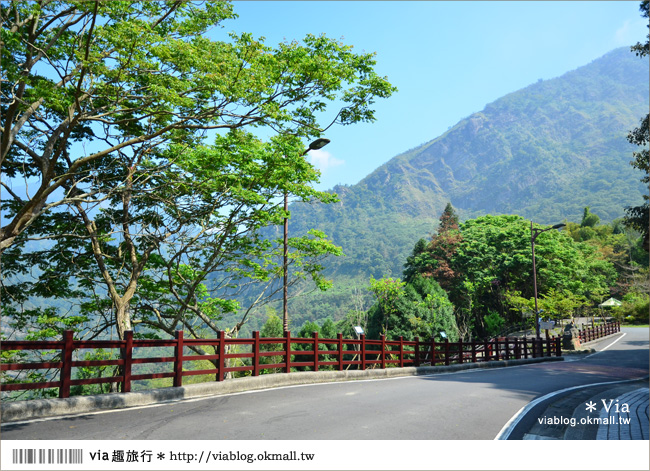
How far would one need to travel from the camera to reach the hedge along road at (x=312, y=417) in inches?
240

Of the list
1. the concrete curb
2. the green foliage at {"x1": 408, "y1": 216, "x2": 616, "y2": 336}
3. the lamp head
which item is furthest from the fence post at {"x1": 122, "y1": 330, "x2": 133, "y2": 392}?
the green foliage at {"x1": 408, "y1": 216, "x2": 616, "y2": 336}

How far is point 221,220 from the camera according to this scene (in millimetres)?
16453

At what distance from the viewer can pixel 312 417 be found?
23.9ft

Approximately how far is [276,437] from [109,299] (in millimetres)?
12910

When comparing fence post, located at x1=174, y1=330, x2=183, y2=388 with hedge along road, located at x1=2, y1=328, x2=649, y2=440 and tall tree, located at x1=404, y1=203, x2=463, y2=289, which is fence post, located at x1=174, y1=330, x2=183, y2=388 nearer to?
hedge along road, located at x1=2, y1=328, x2=649, y2=440

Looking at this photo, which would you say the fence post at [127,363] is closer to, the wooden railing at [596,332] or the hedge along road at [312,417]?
the hedge along road at [312,417]

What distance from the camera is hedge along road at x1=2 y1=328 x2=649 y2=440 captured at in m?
6.10

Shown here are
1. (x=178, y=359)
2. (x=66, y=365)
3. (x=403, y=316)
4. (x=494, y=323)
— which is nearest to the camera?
(x=66, y=365)

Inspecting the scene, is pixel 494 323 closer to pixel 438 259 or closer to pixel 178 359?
pixel 438 259

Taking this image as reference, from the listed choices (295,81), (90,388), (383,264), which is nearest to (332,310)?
(383,264)

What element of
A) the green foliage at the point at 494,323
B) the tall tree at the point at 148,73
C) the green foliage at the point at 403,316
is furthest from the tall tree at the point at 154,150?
the green foliage at the point at 494,323

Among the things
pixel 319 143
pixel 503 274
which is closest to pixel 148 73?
pixel 319 143

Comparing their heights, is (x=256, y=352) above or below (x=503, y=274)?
below

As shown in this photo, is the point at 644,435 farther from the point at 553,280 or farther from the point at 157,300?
the point at 553,280
